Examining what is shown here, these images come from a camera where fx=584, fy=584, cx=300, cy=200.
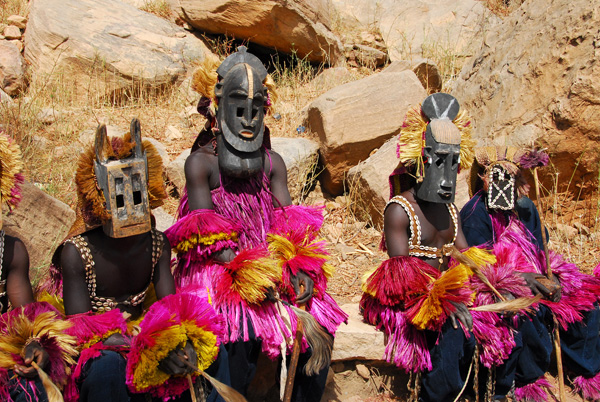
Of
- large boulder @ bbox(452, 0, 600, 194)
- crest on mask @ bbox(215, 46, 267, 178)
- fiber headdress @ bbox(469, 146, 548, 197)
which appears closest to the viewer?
crest on mask @ bbox(215, 46, 267, 178)

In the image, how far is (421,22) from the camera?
880 cm

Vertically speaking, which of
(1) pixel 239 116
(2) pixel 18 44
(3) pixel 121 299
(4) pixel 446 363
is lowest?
(4) pixel 446 363

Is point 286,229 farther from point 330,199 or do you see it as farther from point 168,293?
point 330,199

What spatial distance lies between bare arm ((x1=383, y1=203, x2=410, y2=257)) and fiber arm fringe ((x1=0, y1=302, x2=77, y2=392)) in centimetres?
177

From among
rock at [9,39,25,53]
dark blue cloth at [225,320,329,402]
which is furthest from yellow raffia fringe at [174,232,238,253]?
rock at [9,39,25,53]

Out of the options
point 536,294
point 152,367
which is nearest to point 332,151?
point 536,294

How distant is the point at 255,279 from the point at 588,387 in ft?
7.64

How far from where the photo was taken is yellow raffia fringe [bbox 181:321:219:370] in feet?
8.61

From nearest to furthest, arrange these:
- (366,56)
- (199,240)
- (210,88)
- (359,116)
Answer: (199,240) → (210,88) → (359,116) → (366,56)

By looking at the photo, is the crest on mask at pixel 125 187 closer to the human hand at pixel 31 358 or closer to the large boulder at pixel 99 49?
the human hand at pixel 31 358

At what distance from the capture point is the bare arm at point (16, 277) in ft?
8.91

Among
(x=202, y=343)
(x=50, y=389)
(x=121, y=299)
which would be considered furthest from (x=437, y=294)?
(x=50, y=389)

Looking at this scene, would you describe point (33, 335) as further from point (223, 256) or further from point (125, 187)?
point (223, 256)

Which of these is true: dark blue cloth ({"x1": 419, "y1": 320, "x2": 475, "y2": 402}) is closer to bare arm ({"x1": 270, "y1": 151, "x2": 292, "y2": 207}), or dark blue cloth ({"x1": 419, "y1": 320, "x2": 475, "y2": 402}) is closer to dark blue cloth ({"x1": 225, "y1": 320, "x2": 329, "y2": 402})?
dark blue cloth ({"x1": 225, "y1": 320, "x2": 329, "y2": 402})
